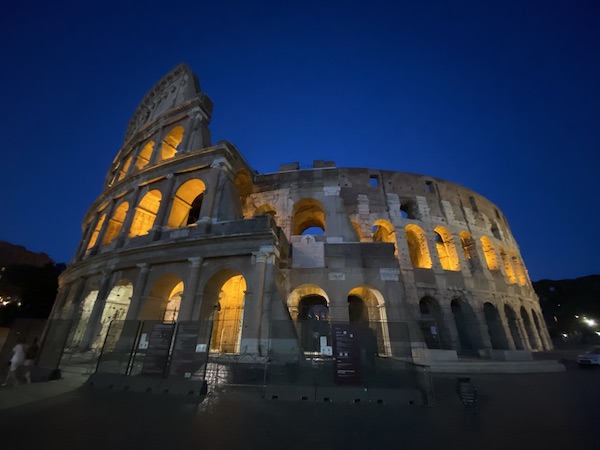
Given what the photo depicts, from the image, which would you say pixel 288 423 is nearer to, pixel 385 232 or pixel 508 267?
pixel 385 232

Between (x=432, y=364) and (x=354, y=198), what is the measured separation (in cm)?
1179

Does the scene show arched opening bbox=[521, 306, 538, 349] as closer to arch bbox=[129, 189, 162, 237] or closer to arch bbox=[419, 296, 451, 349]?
arch bbox=[419, 296, 451, 349]

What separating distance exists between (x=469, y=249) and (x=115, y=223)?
28.6 metres

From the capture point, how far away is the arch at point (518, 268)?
24078 mm

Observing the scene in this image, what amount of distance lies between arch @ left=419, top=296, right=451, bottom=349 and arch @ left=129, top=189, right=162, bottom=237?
1984 centimetres

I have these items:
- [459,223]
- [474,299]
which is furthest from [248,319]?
[459,223]

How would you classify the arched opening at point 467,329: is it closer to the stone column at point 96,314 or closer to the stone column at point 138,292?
the stone column at point 138,292

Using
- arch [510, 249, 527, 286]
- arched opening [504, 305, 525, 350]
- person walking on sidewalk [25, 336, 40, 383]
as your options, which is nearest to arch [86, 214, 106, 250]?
person walking on sidewalk [25, 336, 40, 383]

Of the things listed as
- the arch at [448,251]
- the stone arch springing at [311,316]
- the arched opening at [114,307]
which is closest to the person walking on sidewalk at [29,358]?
the arched opening at [114,307]

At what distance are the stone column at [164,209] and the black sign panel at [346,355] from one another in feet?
41.0

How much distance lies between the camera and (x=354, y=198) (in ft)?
65.1

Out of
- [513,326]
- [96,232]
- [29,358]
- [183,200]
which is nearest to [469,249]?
[513,326]

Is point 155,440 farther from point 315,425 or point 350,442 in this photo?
point 350,442

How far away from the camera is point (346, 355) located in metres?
7.37
